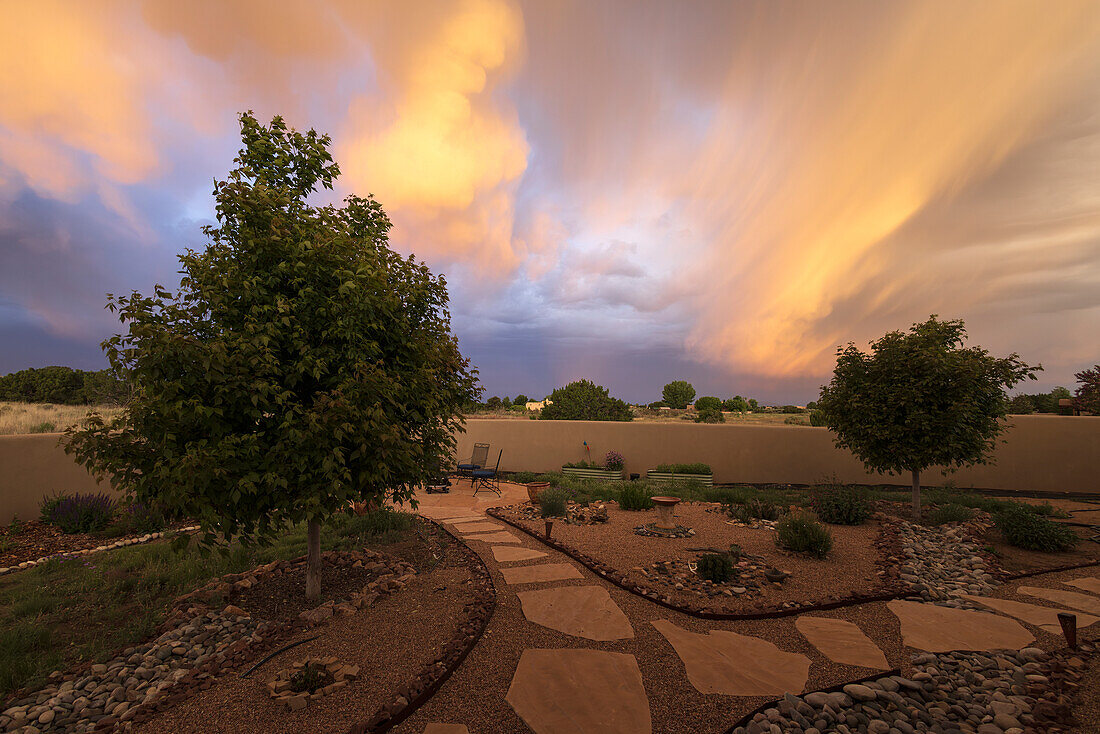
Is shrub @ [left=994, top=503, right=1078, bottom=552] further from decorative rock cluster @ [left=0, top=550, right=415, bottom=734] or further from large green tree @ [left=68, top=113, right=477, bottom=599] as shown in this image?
decorative rock cluster @ [left=0, top=550, right=415, bottom=734]

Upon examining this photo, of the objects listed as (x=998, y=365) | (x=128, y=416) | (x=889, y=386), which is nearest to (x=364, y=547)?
(x=128, y=416)

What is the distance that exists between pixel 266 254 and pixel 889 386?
8187 millimetres

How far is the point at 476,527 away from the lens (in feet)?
20.7

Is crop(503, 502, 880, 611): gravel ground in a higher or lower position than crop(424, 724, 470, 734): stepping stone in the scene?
higher

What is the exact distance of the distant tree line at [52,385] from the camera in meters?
25.1

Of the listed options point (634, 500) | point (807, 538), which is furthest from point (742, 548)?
point (634, 500)

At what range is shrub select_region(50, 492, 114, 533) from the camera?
6238 millimetres

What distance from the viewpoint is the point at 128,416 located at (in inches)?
116

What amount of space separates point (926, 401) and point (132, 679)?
9.09 metres

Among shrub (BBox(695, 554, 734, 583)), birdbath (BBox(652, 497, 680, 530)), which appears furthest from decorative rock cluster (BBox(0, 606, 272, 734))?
A: birdbath (BBox(652, 497, 680, 530))

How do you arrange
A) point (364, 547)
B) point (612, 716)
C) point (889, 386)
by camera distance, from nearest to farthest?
point (612, 716)
point (364, 547)
point (889, 386)

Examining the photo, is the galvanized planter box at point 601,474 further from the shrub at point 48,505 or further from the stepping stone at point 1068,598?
the shrub at point 48,505

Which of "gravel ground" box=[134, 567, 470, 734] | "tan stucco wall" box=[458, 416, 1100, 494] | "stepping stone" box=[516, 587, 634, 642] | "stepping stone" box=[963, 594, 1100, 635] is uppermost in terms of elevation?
"tan stucco wall" box=[458, 416, 1100, 494]

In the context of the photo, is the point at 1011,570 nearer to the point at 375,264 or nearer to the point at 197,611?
the point at 375,264
